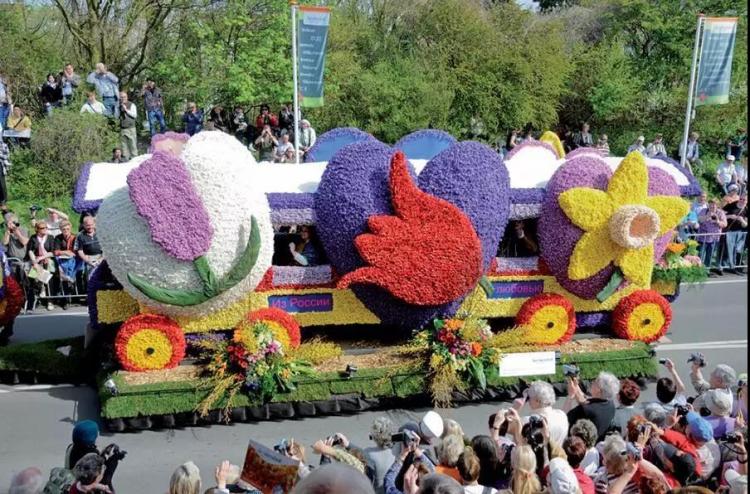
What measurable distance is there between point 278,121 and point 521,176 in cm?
1011

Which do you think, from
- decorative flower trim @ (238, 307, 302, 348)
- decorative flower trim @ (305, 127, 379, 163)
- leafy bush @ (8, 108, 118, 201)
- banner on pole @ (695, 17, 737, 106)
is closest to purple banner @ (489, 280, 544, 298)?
decorative flower trim @ (238, 307, 302, 348)

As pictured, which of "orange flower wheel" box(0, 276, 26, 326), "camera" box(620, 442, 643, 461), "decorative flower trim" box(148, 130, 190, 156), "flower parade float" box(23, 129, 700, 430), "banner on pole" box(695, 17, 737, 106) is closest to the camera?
"camera" box(620, 442, 643, 461)

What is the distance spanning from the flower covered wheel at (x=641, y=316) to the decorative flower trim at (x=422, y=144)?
11.0 feet

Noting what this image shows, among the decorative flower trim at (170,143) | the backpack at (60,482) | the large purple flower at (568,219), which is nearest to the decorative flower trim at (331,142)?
the decorative flower trim at (170,143)

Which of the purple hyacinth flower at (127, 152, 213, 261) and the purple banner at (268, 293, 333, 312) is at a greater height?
the purple hyacinth flower at (127, 152, 213, 261)

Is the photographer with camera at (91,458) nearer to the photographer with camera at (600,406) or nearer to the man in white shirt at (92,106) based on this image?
the photographer with camera at (600,406)

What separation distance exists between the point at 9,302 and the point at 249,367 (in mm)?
4419

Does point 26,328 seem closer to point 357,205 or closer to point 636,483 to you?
point 357,205

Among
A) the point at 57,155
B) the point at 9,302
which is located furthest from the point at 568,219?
the point at 57,155

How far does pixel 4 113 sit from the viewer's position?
19.8 m

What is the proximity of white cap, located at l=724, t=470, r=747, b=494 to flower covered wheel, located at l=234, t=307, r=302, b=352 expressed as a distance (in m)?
5.72

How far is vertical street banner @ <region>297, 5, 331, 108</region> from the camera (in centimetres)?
1592

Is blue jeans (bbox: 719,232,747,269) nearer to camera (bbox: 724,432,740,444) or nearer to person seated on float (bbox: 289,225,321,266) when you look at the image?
person seated on float (bbox: 289,225,321,266)

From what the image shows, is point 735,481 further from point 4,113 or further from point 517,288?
point 4,113
